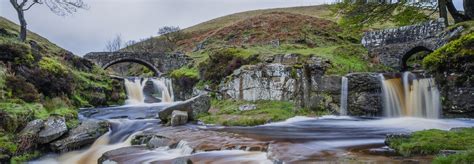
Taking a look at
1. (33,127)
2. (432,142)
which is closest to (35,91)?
(33,127)

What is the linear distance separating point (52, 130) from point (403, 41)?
1464cm

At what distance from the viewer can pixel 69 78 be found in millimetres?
16906

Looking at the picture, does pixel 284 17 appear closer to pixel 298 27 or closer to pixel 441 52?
pixel 298 27

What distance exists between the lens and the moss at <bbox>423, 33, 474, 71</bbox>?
11.2 metres

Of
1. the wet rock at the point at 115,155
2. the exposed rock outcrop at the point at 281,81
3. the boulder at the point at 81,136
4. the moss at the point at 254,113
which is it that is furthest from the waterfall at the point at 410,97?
the boulder at the point at 81,136

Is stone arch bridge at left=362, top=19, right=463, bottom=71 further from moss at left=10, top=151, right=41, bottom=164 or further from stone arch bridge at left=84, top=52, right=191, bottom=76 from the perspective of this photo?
stone arch bridge at left=84, top=52, right=191, bottom=76

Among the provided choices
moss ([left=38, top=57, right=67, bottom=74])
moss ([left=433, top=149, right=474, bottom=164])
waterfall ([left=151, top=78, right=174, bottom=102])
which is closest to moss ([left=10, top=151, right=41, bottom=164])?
moss ([left=38, top=57, right=67, bottom=74])

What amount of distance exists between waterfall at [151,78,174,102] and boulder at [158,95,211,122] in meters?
9.48

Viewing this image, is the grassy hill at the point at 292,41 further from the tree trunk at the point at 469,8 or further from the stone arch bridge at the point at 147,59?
the tree trunk at the point at 469,8

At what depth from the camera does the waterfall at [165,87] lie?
23102 mm

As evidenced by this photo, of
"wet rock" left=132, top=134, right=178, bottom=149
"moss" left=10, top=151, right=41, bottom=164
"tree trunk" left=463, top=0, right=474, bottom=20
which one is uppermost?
"tree trunk" left=463, top=0, right=474, bottom=20

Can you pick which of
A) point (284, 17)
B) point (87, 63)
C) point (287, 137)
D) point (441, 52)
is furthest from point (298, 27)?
point (287, 137)

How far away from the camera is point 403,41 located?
1672 centimetres

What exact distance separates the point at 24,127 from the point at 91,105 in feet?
26.2
